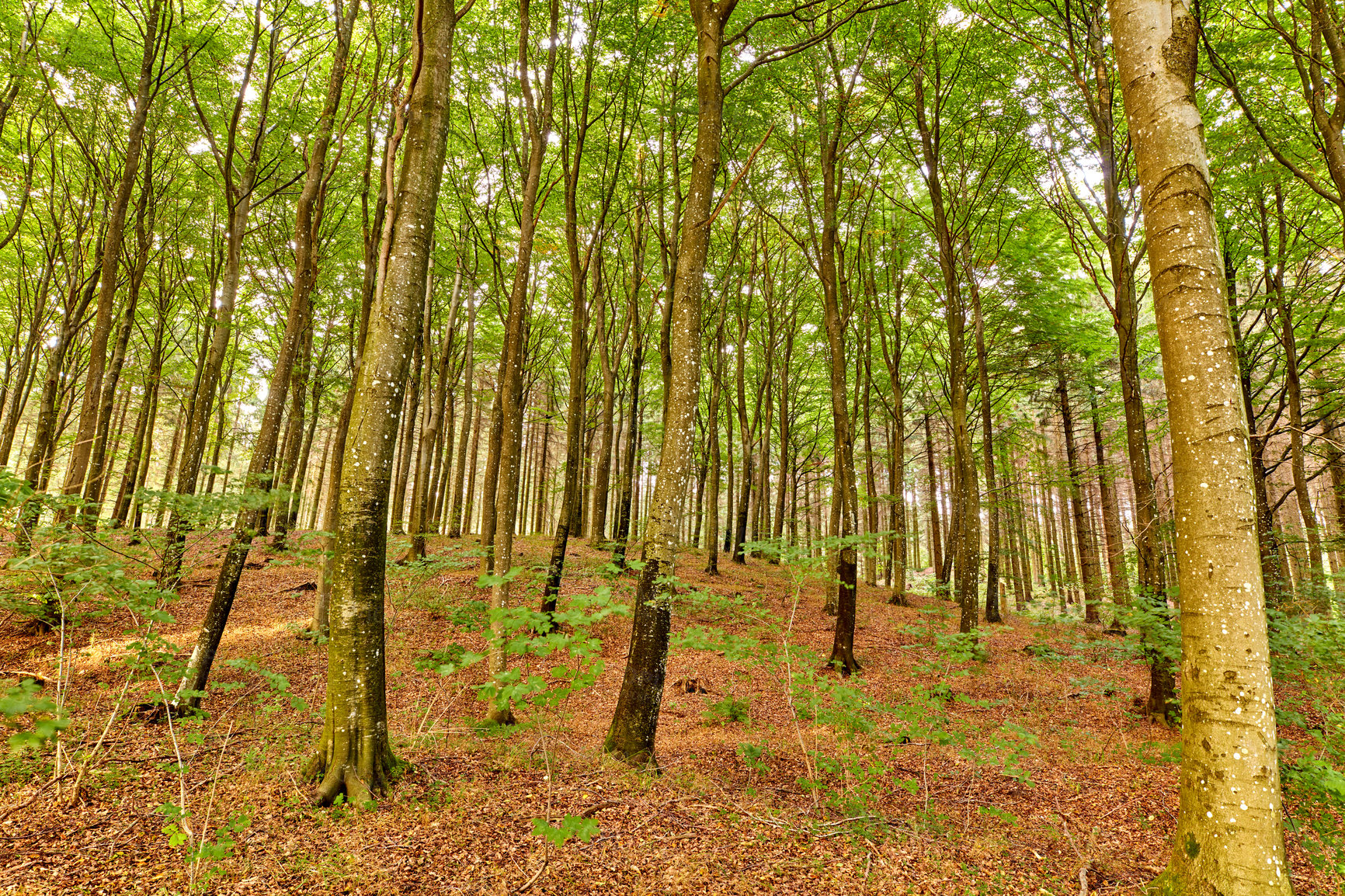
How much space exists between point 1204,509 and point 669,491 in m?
3.68

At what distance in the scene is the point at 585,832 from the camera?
128 inches

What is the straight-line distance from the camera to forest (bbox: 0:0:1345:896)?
3252mm

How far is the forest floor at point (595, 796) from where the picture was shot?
3348 millimetres

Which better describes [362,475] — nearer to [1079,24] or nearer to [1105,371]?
[1079,24]

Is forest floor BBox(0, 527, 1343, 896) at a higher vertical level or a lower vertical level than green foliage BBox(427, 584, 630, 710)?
lower

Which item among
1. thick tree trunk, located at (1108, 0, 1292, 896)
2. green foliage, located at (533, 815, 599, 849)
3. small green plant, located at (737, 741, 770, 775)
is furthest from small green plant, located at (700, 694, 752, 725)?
thick tree trunk, located at (1108, 0, 1292, 896)

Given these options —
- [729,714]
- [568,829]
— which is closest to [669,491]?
[568,829]

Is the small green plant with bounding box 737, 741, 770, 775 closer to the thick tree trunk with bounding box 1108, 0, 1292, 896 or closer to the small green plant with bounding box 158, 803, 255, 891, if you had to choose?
the thick tree trunk with bounding box 1108, 0, 1292, 896

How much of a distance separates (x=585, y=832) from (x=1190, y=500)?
3.85 m

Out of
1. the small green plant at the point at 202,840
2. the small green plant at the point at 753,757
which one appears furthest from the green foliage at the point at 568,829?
the small green plant at the point at 753,757

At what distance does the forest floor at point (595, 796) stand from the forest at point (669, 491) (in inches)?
1.7

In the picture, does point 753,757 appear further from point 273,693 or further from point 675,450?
point 273,693

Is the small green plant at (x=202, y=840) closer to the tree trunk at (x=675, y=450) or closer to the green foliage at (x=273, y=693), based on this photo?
the green foliage at (x=273, y=693)

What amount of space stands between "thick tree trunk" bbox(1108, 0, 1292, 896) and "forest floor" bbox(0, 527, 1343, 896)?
1.44 meters
